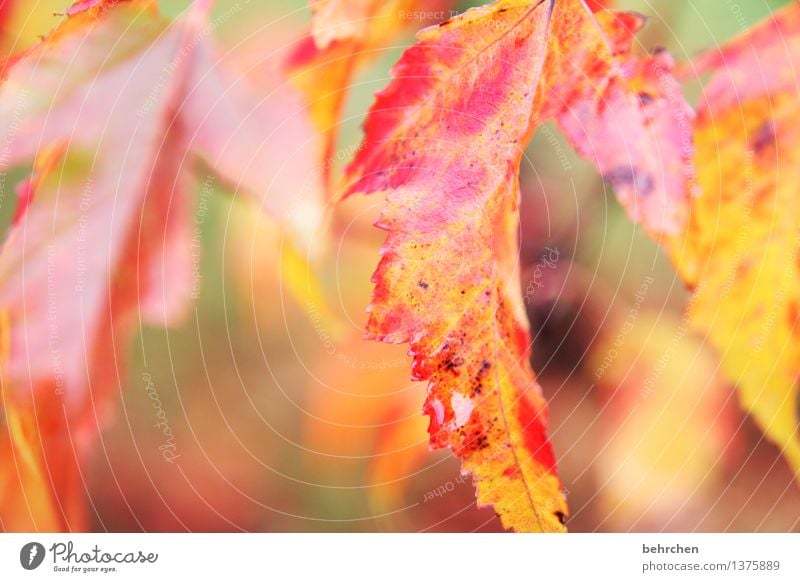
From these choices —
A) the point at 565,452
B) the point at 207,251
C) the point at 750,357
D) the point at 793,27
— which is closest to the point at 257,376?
the point at 207,251

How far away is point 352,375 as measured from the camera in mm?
635

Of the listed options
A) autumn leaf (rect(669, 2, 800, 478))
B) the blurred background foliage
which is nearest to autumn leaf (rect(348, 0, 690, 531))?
the blurred background foliage

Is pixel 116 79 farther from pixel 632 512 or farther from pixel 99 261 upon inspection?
A: pixel 632 512

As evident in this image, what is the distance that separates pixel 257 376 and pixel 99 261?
0.56 ft

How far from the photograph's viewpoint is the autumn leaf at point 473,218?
0.63 metres

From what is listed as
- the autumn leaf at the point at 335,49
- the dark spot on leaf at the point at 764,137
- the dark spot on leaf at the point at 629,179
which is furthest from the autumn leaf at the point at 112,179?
the dark spot on leaf at the point at 764,137

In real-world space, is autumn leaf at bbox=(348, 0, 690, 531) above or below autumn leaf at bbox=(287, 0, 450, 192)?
below

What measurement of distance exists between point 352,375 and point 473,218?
175 millimetres

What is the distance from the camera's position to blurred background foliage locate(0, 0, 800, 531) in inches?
24.6

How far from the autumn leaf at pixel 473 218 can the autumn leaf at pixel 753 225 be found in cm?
14

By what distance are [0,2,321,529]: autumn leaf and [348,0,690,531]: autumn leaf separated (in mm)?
87

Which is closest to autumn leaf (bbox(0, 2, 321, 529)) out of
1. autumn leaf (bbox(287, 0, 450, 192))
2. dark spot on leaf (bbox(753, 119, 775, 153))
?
autumn leaf (bbox(287, 0, 450, 192))
